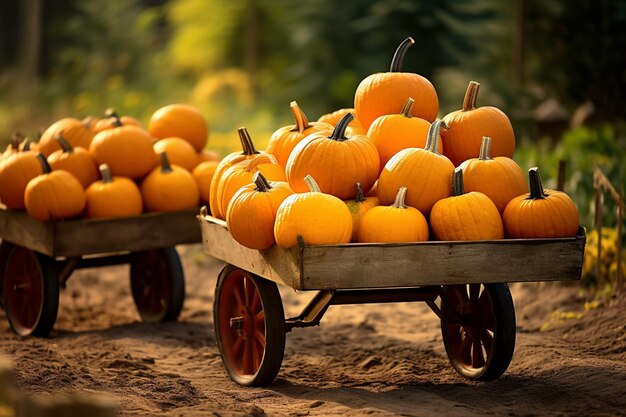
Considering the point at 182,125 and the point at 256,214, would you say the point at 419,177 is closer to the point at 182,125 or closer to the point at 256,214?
the point at 256,214

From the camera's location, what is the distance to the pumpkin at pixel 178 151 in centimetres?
679

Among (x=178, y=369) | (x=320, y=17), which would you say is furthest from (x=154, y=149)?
(x=320, y=17)

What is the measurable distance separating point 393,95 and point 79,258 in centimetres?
246

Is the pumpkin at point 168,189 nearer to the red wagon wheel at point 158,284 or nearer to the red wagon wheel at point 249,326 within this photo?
the red wagon wheel at point 158,284

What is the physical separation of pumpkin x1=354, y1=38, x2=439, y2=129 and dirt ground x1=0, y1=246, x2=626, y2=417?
1.33 meters

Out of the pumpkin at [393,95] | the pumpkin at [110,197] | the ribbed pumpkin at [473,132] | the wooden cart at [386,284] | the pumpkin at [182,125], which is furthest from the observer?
the pumpkin at [182,125]

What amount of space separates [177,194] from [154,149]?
41cm

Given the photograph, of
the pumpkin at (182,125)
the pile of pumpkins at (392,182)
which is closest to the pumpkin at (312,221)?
the pile of pumpkins at (392,182)

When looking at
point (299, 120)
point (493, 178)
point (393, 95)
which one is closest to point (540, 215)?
point (493, 178)

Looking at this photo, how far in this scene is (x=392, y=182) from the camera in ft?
15.3

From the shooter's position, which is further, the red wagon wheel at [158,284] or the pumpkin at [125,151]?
the red wagon wheel at [158,284]

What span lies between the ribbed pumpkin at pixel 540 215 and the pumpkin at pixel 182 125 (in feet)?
10.0

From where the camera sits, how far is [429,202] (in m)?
4.67

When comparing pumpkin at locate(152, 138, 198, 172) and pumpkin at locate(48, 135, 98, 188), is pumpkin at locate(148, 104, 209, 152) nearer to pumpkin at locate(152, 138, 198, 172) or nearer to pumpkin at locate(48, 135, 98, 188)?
pumpkin at locate(152, 138, 198, 172)
